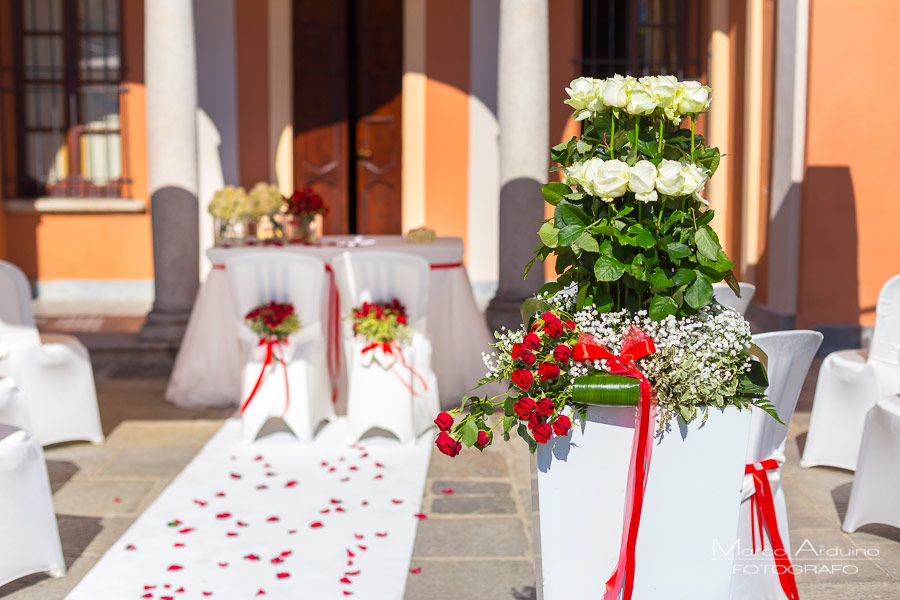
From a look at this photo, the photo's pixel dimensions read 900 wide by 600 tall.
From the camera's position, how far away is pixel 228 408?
597 centimetres

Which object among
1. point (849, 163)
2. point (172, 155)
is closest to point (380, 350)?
point (172, 155)

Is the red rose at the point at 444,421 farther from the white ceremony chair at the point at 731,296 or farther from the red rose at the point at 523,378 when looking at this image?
the white ceremony chair at the point at 731,296

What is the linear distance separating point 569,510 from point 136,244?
816 centimetres

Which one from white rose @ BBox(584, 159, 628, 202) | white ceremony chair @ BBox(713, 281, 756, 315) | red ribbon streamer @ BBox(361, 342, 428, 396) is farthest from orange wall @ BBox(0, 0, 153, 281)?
white rose @ BBox(584, 159, 628, 202)

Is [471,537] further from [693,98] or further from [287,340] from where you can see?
[693,98]

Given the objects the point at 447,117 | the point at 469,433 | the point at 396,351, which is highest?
the point at 447,117

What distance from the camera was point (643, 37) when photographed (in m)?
9.46

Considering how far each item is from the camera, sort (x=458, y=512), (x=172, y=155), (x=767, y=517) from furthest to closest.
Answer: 1. (x=172, y=155)
2. (x=458, y=512)
3. (x=767, y=517)

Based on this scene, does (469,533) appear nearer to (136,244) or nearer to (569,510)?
(569,510)

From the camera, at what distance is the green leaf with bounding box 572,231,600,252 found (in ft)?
7.32

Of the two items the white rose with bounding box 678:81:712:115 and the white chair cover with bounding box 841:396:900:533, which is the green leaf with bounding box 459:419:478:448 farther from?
the white chair cover with bounding box 841:396:900:533

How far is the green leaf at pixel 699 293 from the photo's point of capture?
2236mm

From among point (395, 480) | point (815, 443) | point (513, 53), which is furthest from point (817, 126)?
point (395, 480)

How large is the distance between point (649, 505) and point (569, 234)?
635 mm
